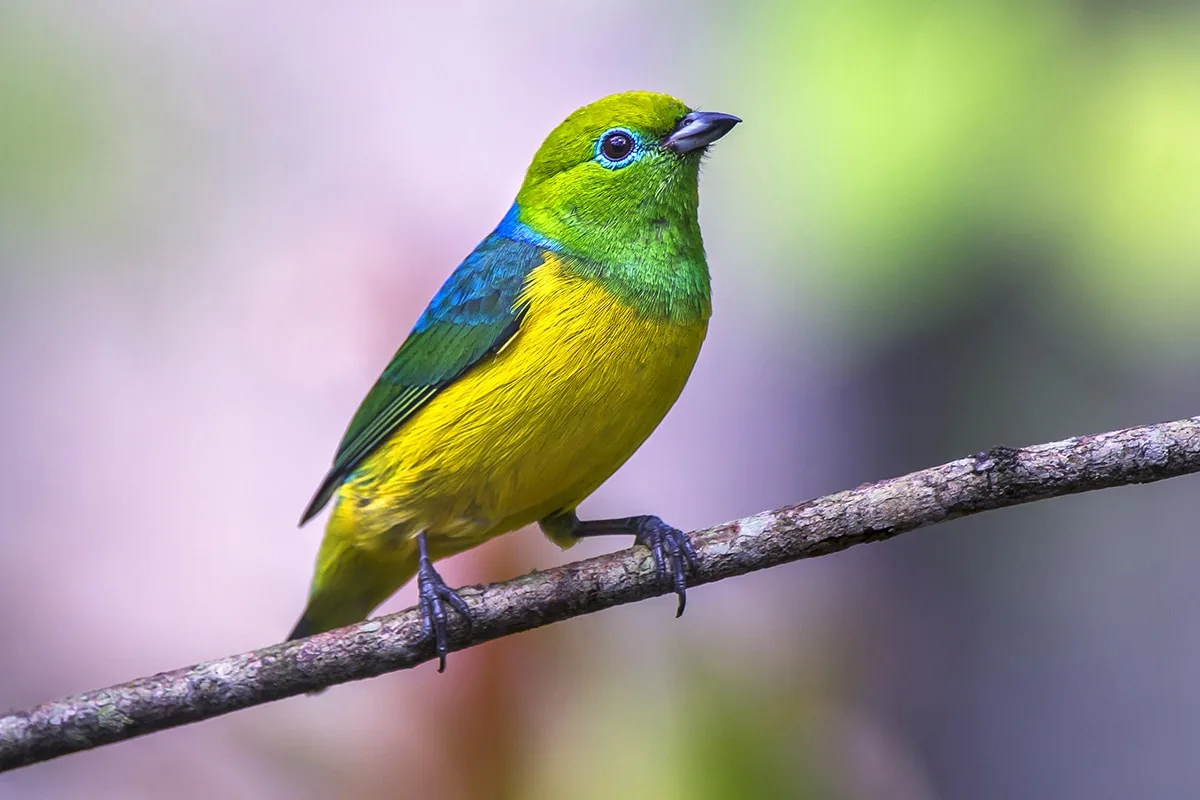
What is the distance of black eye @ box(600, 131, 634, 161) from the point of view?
3.07m

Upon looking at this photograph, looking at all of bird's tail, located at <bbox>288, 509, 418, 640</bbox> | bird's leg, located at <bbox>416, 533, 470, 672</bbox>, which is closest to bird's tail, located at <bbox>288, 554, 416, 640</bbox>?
bird's tail, located at <bbox>288, 509, 418, 640</bbox>

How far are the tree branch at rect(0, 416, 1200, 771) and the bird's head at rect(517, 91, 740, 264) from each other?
84cm

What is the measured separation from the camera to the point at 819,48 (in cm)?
409

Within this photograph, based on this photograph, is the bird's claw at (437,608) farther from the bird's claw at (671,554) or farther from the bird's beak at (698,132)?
the bird's beak at (698,132)

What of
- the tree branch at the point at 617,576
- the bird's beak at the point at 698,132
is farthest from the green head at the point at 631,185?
the tree branch at the point at 617,576

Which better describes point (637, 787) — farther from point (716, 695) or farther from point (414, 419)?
point (414, 419)

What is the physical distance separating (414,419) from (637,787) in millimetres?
1395

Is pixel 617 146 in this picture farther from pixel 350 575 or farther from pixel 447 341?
pixel 350 575

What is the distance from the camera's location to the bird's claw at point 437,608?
8.42ft

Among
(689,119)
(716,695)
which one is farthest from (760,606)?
(689,119)

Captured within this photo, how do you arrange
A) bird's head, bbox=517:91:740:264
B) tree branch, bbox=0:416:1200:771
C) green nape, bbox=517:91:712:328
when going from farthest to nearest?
bird's head, bbox=517:91:740:264 < green nape, bbox=517:91:712:328 < tree branch, bbox=0:416:1200:771

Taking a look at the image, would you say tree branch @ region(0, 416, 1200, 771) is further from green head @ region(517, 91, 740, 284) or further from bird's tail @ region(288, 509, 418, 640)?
green head @ region(517, 91, 740, 284)

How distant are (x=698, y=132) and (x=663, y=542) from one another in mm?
1053

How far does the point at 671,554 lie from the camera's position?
2680mm
